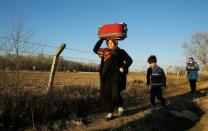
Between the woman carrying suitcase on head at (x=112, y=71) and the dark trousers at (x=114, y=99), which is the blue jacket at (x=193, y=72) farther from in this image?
the dark trousers at (x=114, y=99)

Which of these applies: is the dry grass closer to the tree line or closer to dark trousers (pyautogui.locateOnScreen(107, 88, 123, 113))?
the tree line

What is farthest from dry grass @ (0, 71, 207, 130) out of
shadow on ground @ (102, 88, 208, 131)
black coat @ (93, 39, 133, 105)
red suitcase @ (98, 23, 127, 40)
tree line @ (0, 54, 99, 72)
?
red suitcase @ (98, 23, 127, 40)

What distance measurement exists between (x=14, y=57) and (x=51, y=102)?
147 centimetres

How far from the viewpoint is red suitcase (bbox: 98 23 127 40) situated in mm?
8492

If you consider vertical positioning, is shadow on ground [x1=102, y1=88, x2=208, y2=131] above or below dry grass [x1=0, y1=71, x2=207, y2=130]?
below

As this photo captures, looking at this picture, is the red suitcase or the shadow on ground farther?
the red suitcase

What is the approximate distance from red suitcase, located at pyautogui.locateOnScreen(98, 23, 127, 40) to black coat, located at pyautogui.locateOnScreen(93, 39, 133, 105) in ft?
1.19

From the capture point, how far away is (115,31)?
27.9ft

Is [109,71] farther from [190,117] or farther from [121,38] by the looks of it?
[190,117]

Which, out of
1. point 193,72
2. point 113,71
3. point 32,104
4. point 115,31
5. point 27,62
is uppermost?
point 115,31

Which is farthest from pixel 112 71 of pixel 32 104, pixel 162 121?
pixel 32 104

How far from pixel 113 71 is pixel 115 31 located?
107cm

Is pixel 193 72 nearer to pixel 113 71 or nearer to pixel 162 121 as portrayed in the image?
pixel 162 121

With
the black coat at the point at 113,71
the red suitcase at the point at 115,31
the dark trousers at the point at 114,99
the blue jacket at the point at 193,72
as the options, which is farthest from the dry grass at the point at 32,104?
the blue jacket at the point at 193,72
